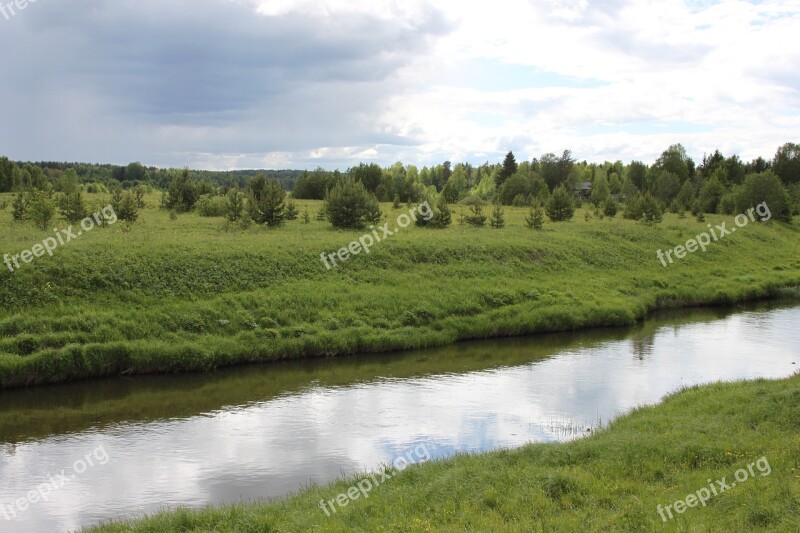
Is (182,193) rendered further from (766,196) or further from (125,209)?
(766,196)

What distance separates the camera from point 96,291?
85.5 ft

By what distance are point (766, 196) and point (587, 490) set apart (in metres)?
79.4

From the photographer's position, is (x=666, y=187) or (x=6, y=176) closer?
(x=6, y=176)

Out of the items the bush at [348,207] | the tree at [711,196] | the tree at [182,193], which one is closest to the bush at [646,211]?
the tree at [711,196]

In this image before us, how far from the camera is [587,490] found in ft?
34.9

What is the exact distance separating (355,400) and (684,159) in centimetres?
13011

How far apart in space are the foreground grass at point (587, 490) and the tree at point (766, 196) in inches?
2855

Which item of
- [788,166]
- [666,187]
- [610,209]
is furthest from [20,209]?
[788,166]

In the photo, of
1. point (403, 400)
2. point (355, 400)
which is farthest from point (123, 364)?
point (403, 400)

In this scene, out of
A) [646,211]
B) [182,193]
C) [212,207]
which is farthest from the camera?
[646,211]

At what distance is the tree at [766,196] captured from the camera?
249 feet

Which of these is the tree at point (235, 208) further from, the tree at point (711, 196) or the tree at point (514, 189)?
the tree at point (711, 196)

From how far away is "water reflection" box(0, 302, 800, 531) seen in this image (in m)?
14.1

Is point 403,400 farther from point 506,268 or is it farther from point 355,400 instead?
point 506,268
